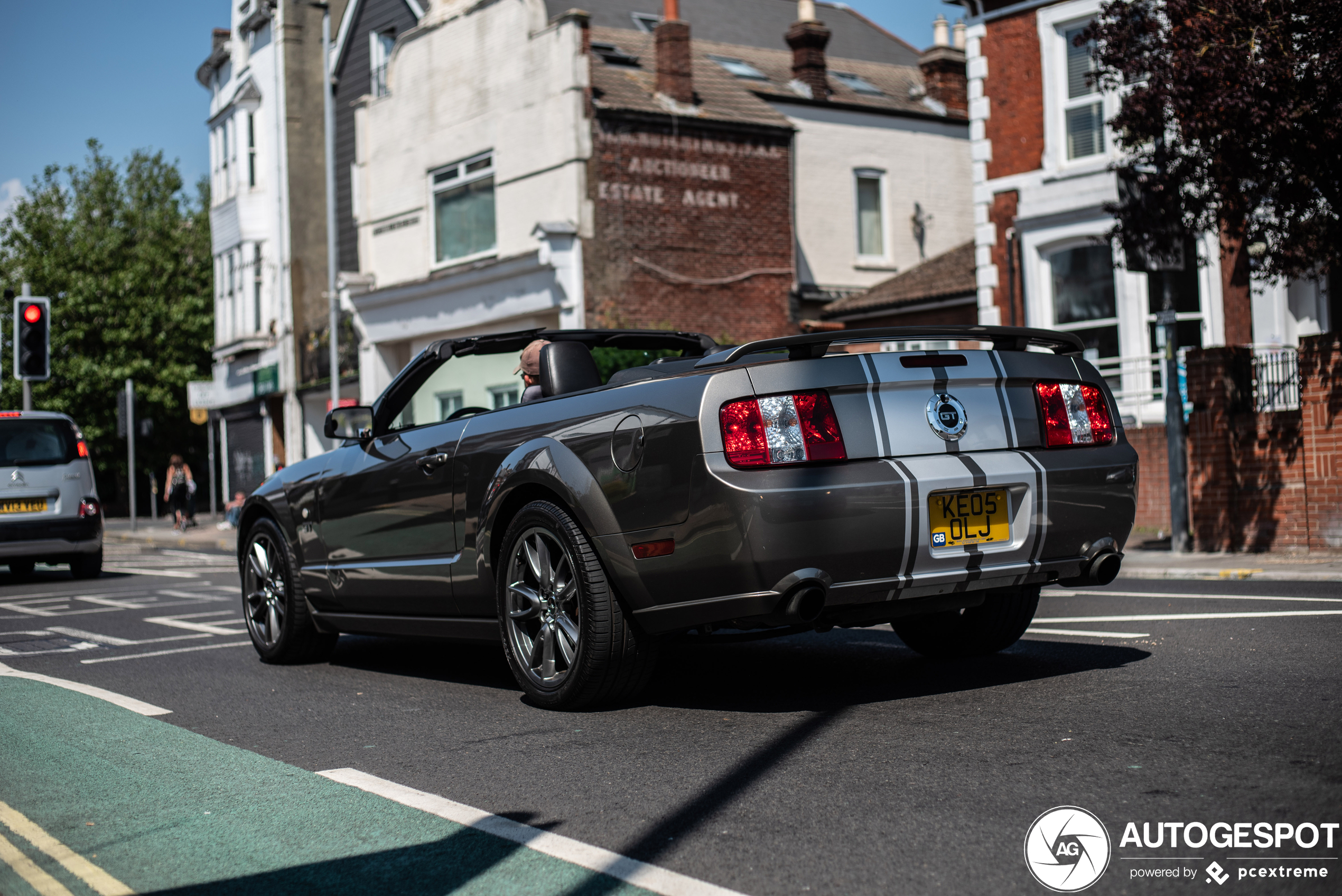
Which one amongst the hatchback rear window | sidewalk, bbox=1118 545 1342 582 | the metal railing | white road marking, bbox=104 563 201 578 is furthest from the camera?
white road marking, bbox=104 563 201 578

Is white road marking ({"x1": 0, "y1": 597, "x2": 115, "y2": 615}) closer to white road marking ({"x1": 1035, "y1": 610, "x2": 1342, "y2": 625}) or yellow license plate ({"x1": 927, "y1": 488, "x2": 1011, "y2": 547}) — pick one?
white road marking ({"x1": 1035, "y1": 610, "x2": 1342, "y2": 625})

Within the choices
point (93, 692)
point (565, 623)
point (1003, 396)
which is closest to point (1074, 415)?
point (1003, 396)

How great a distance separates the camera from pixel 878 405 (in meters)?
5.15

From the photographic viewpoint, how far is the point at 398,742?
5328mm

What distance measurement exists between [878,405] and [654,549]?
1.00 meters

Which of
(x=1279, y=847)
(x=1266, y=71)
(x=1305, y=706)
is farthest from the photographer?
(x=1266, y=71)

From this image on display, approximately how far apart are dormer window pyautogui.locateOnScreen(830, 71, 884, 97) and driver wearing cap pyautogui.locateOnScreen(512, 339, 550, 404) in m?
23.9

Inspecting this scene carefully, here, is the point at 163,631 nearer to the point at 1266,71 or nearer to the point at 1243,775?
the point at 1243,775

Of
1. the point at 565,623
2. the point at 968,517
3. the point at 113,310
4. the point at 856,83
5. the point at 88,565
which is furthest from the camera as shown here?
the point at 113,310

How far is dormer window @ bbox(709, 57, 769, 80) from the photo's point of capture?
28.5m

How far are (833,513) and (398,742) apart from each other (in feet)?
6.28

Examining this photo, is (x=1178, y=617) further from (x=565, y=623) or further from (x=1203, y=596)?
(x=565, y=623)

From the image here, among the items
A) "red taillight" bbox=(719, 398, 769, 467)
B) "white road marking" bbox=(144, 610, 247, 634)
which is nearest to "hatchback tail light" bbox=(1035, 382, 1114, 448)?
"red taillight" bbox=(719, 398, 769, 467)

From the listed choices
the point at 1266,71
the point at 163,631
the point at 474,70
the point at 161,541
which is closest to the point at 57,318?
the point at 161,541
